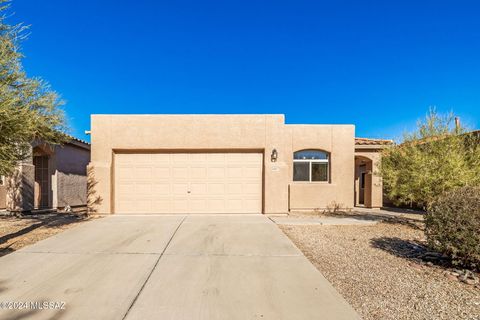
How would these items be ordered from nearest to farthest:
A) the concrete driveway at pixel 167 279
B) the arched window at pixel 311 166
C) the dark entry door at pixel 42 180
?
the concrete driveway at pixel 167 279, the arched window at pixel 311 166, the dark entry door at pixel 42 180

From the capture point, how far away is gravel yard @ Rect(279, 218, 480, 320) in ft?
11.0

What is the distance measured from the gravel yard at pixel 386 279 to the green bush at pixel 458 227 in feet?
1.46

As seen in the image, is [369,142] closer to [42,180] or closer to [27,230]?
[27,230]

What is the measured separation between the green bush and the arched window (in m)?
6.72

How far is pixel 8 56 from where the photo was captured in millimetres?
6195

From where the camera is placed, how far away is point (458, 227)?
15.3ft

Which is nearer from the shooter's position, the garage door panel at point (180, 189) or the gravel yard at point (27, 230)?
the gravel yard at point (27, 230)

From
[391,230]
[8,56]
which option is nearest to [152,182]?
[8,56]

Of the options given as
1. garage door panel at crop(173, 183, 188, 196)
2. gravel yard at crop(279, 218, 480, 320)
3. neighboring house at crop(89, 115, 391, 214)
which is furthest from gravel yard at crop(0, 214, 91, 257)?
gravel yard at crop(279, 218, 480, 320)

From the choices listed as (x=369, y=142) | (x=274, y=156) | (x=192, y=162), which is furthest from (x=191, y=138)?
(x=369, y=142)

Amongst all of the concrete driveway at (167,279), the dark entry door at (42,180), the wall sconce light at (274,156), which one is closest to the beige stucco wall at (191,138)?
the wall sconce light at (274,156)

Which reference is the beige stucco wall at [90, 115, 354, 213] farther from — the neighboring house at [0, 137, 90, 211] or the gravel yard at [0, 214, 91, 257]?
the neighboring house at [0, 137, 90, 211]

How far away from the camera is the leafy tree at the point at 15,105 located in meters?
5.81

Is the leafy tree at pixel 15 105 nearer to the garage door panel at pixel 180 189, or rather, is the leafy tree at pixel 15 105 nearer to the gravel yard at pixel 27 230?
the gravel yard at pixel 27 230
